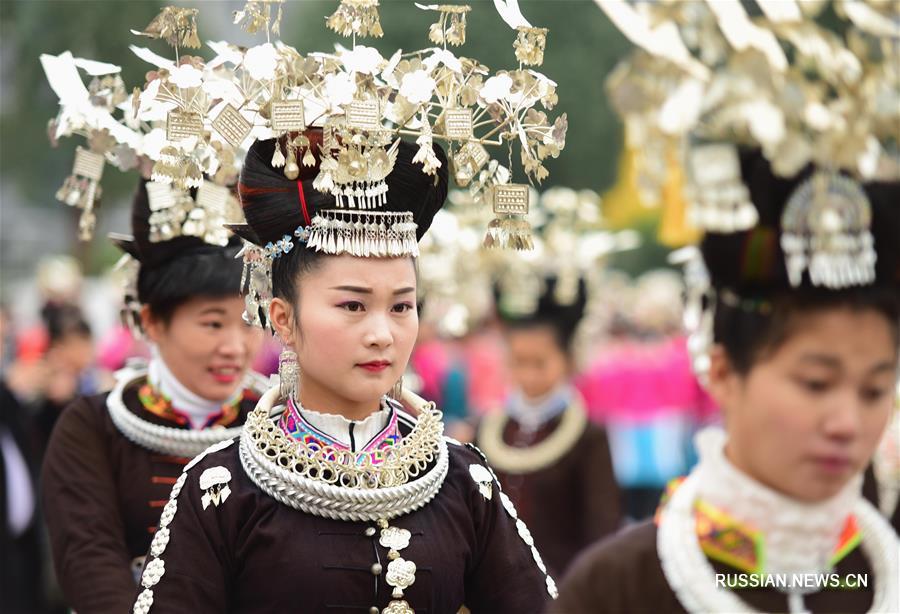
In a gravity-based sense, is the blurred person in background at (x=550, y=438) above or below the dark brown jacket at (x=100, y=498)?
below

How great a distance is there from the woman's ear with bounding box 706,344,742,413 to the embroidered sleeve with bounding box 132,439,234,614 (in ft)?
3.99

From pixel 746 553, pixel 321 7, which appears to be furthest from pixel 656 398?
pixel 321 7

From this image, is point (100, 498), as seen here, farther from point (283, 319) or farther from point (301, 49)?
point (301, 49)

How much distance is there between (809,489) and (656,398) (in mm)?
10023

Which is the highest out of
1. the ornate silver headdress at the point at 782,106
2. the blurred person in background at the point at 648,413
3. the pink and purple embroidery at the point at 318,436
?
the ornate silver headdress at the point at 782,106

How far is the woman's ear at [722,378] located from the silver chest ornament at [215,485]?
1212 millimetres

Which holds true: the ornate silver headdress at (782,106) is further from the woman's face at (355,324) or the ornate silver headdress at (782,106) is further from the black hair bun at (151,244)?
the black hair bun at (151,244)

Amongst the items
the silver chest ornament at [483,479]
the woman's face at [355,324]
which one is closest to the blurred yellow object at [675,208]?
the woman's face at [355,324]

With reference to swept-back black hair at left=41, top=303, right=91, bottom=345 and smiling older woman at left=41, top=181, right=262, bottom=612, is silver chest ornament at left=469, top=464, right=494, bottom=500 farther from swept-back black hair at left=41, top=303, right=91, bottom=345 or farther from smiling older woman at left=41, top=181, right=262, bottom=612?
swept-back black hair at left=41, top=303, right=91, bottom=345

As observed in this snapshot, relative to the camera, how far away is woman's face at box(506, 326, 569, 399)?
23.8ft

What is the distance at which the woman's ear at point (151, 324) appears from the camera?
464cm

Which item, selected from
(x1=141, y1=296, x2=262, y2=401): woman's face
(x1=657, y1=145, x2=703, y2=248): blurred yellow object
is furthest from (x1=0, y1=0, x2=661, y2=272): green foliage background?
(x1=657, y1=145, x2=703, y2=248): blurred yellow object

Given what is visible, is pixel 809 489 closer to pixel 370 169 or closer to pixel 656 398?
Result: pixel 370 169

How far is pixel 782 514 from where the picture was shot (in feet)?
8.46
